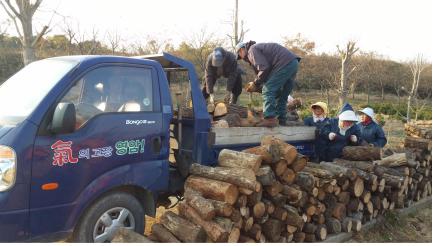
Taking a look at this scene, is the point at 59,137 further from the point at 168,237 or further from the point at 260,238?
the point at 260,238

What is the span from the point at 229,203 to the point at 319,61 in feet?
79.7

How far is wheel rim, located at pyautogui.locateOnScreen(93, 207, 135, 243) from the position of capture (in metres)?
3.67

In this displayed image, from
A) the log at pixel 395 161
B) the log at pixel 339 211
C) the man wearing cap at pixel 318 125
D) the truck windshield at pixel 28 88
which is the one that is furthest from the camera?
Result: the log at pixel 395 161

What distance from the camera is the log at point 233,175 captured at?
3.95 metres

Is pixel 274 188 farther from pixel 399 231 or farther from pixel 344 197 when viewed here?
pixel 399 231

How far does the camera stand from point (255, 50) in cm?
571

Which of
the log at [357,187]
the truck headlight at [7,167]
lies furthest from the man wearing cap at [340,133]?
the truck headlight at [7,167]

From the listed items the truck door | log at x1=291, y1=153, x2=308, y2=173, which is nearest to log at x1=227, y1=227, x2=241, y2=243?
the truck door

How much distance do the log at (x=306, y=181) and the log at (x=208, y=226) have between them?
141cm

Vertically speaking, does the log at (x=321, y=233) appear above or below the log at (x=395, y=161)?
below

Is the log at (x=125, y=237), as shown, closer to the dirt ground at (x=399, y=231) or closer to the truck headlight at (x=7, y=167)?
the truck headlight at (x=7, y=167)

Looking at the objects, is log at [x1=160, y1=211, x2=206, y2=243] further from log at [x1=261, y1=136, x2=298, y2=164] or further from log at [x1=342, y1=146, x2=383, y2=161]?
log at [x1=342, y1=146, x2=383, y2=161]

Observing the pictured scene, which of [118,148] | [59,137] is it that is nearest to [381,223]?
[118,148]

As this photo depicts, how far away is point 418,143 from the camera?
7523 mm
